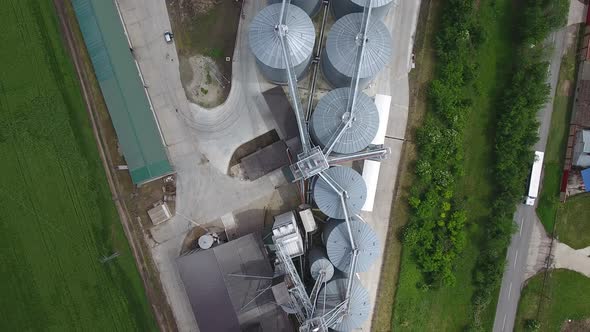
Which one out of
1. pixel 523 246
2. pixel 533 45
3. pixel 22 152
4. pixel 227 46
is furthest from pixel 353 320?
pixel 22 152

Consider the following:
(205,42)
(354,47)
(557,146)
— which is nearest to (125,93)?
(205,42)

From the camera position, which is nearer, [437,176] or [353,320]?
[353,320]

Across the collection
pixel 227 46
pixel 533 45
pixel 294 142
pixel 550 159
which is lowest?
pixel 550 159

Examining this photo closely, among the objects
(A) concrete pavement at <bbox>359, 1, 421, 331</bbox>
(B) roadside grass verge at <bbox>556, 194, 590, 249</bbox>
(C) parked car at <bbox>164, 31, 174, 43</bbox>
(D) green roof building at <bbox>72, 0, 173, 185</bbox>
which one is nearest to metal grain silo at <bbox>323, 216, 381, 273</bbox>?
(A) concrete pavement at <bbox>359, 1, 421, 331</bbox>

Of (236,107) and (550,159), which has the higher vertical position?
(236,107)

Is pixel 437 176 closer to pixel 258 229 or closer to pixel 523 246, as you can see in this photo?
pixel 523 246

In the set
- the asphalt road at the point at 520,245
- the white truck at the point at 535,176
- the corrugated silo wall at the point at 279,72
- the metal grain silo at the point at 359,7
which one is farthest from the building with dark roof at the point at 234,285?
the white truck at the point at 535,176

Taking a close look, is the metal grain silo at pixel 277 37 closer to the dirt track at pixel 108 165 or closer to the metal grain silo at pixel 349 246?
the metal grain silo at pixel 349 246

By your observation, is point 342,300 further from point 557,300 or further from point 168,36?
point 168,36
